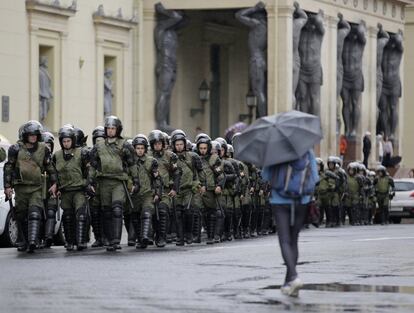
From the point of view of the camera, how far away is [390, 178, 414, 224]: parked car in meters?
51.5

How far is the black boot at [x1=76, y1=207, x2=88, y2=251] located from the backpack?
7.86 metres

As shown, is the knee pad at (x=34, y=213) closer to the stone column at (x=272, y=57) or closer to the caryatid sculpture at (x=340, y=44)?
the stone column at (x=272, y=57)

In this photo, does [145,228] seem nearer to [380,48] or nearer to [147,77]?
[147,77]

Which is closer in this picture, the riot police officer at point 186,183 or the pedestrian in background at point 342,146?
the riot police officer at point 186,183

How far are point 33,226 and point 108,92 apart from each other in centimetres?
2578

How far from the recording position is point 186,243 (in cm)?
2836

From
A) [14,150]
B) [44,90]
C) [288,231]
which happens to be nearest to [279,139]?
[288,231]

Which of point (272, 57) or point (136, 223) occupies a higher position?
point (272, 57)

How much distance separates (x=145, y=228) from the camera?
84.4ft

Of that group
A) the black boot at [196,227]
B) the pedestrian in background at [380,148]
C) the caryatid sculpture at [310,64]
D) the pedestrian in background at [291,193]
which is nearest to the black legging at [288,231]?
the pedestrian in background at [291,193]

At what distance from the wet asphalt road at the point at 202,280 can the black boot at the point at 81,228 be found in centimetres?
25

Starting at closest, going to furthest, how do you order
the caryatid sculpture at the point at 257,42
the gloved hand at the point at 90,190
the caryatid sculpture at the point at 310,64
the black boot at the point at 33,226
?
the black boot at the point at 33,226, the gloved hand at the point at 90,190, the caryatid sculpture at the point at 257,42, the caryatid sculpture at the point at 310,64

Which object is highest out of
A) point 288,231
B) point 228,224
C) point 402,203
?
point 288,231

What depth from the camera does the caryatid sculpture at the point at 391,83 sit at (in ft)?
211
